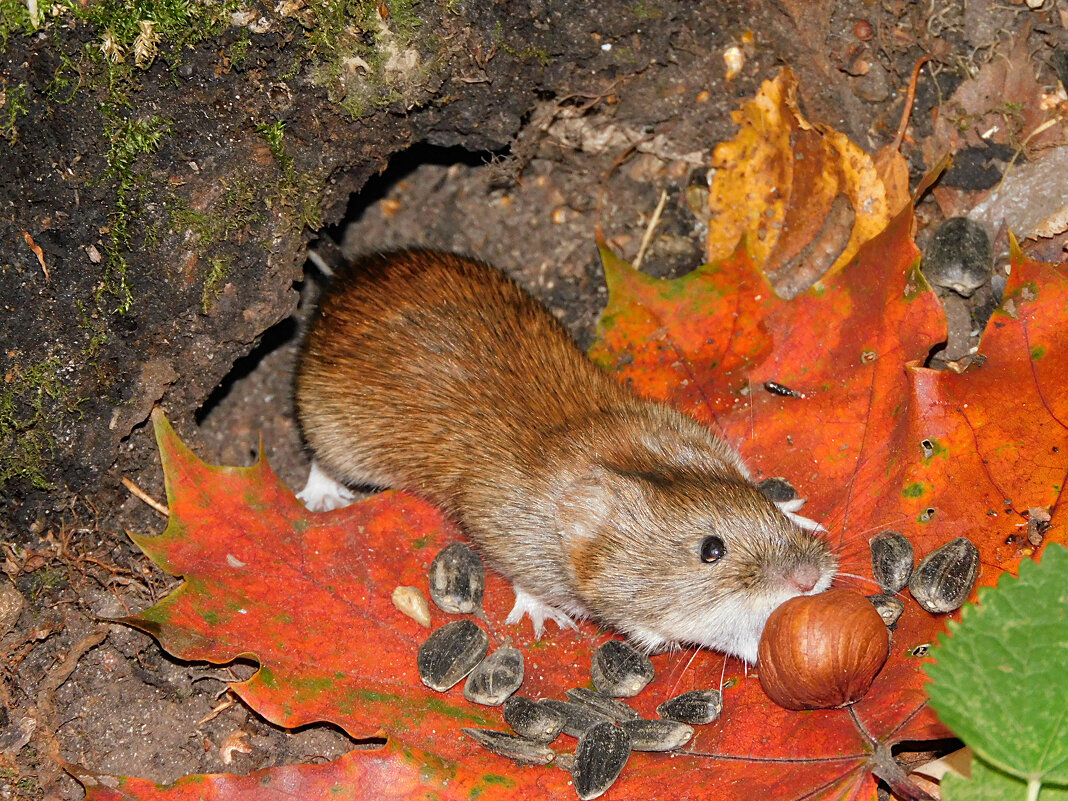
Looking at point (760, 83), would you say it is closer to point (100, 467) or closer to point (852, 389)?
point (852, 389)

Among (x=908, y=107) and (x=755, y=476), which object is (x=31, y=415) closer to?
(x=755, y=476)

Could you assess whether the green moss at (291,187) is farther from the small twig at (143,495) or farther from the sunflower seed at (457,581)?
the sunflower seed at (457,581)

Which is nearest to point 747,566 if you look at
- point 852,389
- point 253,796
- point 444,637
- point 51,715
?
point 852,389

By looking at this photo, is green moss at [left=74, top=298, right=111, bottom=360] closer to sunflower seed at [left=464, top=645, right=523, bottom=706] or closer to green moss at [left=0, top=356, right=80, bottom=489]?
green moss at [left=0, top=356, right=80, bottom=489]

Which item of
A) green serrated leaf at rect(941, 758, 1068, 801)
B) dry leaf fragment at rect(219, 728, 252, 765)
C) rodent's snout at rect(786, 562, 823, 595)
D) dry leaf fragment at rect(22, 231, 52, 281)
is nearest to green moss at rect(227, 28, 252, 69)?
dry leaf fragment at rect(22, 231, 52, 281)

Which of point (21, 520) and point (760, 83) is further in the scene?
point (760, 83)

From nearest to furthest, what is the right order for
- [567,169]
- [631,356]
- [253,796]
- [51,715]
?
[253,796] → [51,715] → [631,356] → [567,169]
